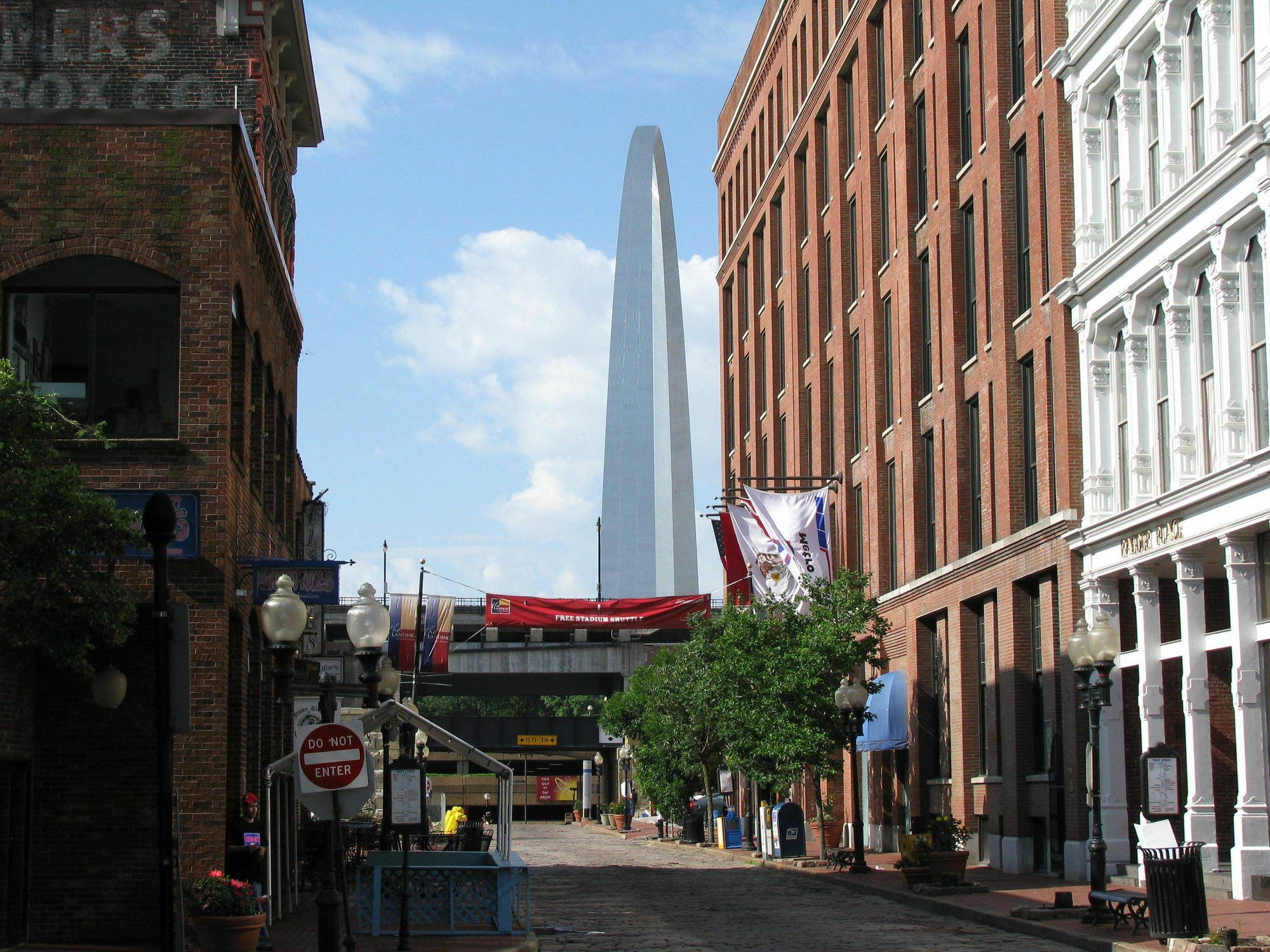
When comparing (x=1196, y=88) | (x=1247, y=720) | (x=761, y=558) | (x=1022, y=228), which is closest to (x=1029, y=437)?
(x=1022, y=228)

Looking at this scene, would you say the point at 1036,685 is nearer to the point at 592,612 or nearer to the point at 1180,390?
the point at 1180,390

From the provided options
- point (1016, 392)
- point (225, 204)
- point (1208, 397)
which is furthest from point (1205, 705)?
point (225, 204)

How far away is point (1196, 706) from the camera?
2886 centimetres

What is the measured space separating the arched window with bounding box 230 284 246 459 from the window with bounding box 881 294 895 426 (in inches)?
1051

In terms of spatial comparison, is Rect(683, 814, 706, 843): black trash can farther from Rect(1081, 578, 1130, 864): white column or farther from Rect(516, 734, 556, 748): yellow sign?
Rect(516, 734, 556, 748): yellow sign

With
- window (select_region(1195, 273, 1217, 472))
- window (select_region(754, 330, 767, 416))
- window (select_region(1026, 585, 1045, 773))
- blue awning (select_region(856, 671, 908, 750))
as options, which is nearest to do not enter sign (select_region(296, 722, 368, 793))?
window (select_region(1195, 273, 1217, 472))

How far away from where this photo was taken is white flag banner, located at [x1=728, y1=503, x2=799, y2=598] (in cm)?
4603

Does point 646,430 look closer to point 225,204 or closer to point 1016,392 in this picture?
point 1016,392

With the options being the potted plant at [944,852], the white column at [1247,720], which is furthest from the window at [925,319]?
the white column at [1247,720]

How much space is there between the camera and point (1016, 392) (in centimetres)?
3741

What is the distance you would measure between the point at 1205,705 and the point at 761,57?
4154cm

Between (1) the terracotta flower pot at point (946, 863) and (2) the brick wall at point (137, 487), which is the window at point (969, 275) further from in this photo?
(2) the brick wall at point (137, 487)

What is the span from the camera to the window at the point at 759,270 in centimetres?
6456

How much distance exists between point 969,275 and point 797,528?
9.00 m
